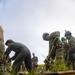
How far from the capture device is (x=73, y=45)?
1108 centimetres

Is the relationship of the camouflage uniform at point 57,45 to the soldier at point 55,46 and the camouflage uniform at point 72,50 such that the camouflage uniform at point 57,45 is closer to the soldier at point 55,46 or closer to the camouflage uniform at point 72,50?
the soldier at point 55,46

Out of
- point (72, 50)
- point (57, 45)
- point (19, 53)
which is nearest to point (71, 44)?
point (72, 50)

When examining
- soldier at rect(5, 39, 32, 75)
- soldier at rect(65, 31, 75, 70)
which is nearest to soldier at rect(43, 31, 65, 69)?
soldier at rect(65, 31, 75, 70)

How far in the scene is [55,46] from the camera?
37.0 ft

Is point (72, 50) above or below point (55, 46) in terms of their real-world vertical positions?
below

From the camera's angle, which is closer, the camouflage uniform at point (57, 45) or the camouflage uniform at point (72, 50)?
the camouflage uniform at point (72, 50)

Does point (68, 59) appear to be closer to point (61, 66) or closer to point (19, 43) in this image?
point (19, 43)

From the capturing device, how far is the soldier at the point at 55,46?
1112cm

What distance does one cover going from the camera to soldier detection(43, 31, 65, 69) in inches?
438

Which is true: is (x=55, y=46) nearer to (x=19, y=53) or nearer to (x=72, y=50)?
(x=72, y=50)

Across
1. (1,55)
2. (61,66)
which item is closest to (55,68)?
(61,66)

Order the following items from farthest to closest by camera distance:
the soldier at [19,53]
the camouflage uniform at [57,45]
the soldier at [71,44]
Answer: the camouflage uniform at [57,45] < the soldier at [71,44] < the soldier at [19,53]

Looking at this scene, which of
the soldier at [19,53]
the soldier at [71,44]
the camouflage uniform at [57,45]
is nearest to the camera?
the soldier at [19,53]

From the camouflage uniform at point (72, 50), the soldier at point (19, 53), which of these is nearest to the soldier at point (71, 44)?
the camouflage uniform at point (72, 50)
